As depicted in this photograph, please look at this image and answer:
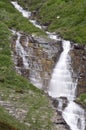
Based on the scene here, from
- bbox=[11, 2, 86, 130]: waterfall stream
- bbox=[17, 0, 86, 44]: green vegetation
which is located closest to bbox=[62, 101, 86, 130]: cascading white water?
bbox=[11, 2, 86, 130]: waterfall stream

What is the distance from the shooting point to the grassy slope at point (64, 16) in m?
67.2

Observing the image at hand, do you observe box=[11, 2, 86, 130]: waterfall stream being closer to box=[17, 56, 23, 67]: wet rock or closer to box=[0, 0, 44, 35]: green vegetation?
box=[17, 56, 23, 67]: wet rock

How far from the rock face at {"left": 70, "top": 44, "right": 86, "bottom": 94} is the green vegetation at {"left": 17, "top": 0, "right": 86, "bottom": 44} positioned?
5249 millimetres

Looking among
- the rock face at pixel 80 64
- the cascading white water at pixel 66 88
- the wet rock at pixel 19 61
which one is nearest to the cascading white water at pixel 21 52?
the wet rock at pixel 19 61

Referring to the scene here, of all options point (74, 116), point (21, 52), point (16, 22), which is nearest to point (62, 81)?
point (21, 52)

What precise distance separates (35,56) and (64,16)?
2573 centimetres

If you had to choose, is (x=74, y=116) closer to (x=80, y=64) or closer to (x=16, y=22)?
(x=80, y=64)

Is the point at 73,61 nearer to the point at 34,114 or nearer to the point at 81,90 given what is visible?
the point at 81,90

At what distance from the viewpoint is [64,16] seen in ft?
257

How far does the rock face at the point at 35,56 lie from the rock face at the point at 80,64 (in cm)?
210

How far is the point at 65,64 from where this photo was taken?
183 feet

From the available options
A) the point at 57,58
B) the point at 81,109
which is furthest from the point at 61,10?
the point at 81,109

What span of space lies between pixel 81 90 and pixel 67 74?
305 cm

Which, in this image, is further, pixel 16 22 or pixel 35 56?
pixel 16 22
